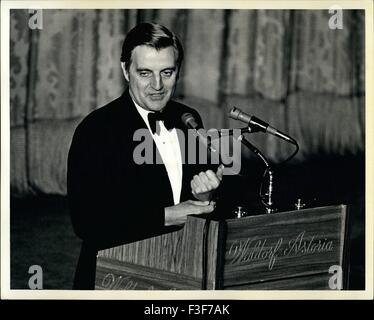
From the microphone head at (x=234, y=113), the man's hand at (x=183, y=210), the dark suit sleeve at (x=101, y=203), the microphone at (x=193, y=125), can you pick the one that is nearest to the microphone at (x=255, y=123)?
the microphone head at (x=234, y=113)

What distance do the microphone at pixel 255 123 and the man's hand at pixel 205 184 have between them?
1.02 feet

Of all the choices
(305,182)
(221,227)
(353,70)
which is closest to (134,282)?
(221,227)

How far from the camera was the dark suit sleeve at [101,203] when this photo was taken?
3.27 metres

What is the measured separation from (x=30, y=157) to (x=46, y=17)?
0.69m

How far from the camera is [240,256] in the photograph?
9.46 ft

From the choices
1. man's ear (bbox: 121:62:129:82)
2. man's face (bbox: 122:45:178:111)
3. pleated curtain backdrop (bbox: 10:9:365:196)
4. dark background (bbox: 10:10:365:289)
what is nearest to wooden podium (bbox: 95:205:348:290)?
dark background (bbox: 10:10:365:289)

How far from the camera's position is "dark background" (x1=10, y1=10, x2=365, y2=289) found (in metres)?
3.39

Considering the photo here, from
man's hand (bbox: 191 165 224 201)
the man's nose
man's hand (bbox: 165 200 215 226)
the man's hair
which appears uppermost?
the man's hair

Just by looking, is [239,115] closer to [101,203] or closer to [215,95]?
[215,95]

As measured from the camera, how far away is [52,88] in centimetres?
339

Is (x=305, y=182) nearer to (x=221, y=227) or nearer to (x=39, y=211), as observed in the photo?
(x=221, y=227)

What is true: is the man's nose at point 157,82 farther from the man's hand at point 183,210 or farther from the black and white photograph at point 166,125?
the man's hand at point 183,210

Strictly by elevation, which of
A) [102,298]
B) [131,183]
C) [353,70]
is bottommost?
[102,298]

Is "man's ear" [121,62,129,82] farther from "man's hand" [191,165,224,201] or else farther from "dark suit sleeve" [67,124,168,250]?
"man's hand" [191,165,224,201]
